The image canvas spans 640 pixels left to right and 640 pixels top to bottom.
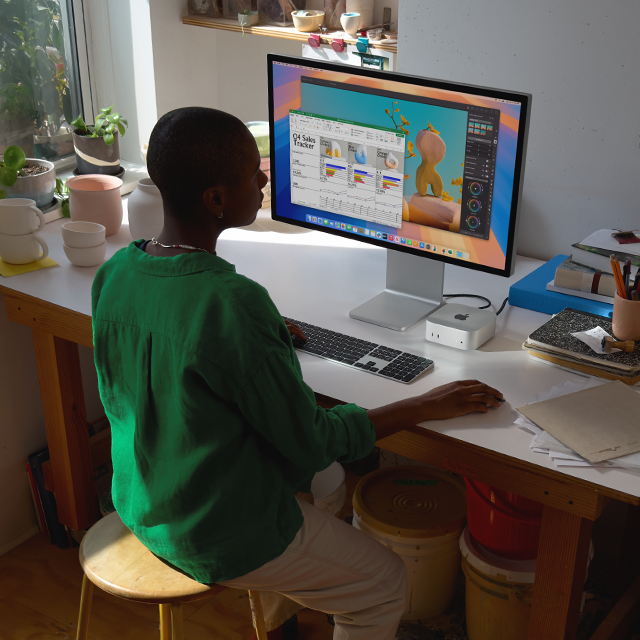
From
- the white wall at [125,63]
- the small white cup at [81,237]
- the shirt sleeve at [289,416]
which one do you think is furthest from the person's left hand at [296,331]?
the white wall at [125,63]

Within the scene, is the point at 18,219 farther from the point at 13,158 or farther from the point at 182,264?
the point at 182,264

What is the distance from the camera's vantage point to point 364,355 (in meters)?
1.58

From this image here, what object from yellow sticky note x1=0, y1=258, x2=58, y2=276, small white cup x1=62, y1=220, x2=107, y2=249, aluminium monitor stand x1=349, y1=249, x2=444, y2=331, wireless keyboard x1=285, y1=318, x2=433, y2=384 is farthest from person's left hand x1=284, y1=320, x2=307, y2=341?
yellow sticky note x1=0, y1=258, x2=58, y2=276

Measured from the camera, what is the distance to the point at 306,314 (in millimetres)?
1756

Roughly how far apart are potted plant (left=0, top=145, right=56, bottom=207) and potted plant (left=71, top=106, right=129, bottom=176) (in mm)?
148

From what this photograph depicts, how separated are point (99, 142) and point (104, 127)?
0.21 ft

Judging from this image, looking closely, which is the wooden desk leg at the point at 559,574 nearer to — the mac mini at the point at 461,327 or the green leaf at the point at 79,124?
the mac mini at the point at 461,327

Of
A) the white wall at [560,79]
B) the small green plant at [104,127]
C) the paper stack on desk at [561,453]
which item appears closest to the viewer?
the paper stack on desk at [561,453]

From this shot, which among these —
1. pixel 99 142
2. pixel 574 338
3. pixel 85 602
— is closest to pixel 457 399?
pixel 574 338

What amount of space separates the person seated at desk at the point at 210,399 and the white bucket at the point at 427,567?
0.49m

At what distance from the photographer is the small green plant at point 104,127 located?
241 centimetres

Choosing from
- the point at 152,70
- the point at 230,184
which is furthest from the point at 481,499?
the point at 152,70

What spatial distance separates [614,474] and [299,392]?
1.68 ft

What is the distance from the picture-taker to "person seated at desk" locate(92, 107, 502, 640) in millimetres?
1107
